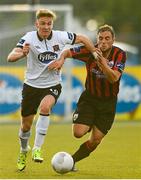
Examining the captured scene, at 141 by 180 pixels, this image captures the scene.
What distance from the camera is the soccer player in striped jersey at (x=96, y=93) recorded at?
12.5 meters

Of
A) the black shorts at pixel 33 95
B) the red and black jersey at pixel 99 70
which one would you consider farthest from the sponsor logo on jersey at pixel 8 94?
the red and black jersey at pixel 99 70

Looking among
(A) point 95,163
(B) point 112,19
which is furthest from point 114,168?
(B) point 112,19

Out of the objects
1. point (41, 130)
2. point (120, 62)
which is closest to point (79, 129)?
point (41, 130)

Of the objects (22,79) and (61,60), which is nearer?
(61,60)

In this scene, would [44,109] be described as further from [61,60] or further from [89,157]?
[89,157]

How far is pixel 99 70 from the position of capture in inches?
492

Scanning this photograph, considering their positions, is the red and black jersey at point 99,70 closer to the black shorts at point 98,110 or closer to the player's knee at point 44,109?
the black shorts at point 98,110

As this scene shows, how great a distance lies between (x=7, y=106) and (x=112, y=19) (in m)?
31.2

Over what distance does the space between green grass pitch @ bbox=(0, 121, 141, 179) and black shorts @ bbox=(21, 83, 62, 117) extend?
0.88 meters

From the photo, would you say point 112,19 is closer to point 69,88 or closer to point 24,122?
point 69,88

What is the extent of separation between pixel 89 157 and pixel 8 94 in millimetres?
A: 11028

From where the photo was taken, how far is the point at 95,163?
14102mm

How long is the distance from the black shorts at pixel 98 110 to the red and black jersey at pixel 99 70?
0.29 ft

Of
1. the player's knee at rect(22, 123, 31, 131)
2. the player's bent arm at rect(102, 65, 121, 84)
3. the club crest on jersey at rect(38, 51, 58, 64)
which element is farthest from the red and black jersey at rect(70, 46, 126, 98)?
the player's knee at rect(22, 123, 31, 131)
